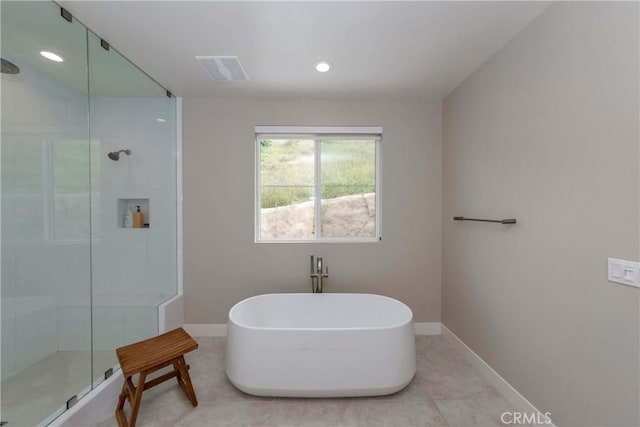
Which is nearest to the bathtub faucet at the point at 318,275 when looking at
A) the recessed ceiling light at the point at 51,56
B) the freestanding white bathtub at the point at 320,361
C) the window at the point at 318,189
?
the window at the point at 318,189

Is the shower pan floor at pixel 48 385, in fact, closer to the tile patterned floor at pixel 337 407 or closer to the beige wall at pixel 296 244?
the tile patterned floor at pixel 337 407

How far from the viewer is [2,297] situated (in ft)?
5.21

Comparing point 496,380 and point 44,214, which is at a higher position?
point 44,214

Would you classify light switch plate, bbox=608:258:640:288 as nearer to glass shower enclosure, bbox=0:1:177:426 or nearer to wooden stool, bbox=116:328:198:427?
wooden stool, bbox=116:328:198:427

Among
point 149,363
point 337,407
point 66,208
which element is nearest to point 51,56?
point 66,208

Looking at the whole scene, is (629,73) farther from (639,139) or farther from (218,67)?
(218,67)

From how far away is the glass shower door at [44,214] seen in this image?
1577mm

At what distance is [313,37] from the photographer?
1821 millimetres

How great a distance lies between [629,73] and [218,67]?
2348mm

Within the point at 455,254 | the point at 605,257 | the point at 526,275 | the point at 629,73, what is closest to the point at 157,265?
the point at 455,254

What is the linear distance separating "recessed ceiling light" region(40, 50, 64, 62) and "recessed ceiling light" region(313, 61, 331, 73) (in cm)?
166

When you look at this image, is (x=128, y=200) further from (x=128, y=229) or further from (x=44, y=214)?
(x=44, y=214)

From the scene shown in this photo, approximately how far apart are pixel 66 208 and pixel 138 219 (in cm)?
73

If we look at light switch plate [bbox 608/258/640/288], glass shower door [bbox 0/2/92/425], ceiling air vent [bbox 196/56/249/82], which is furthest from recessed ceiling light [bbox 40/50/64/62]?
light switch plate [bbox 608/258/640/288]
